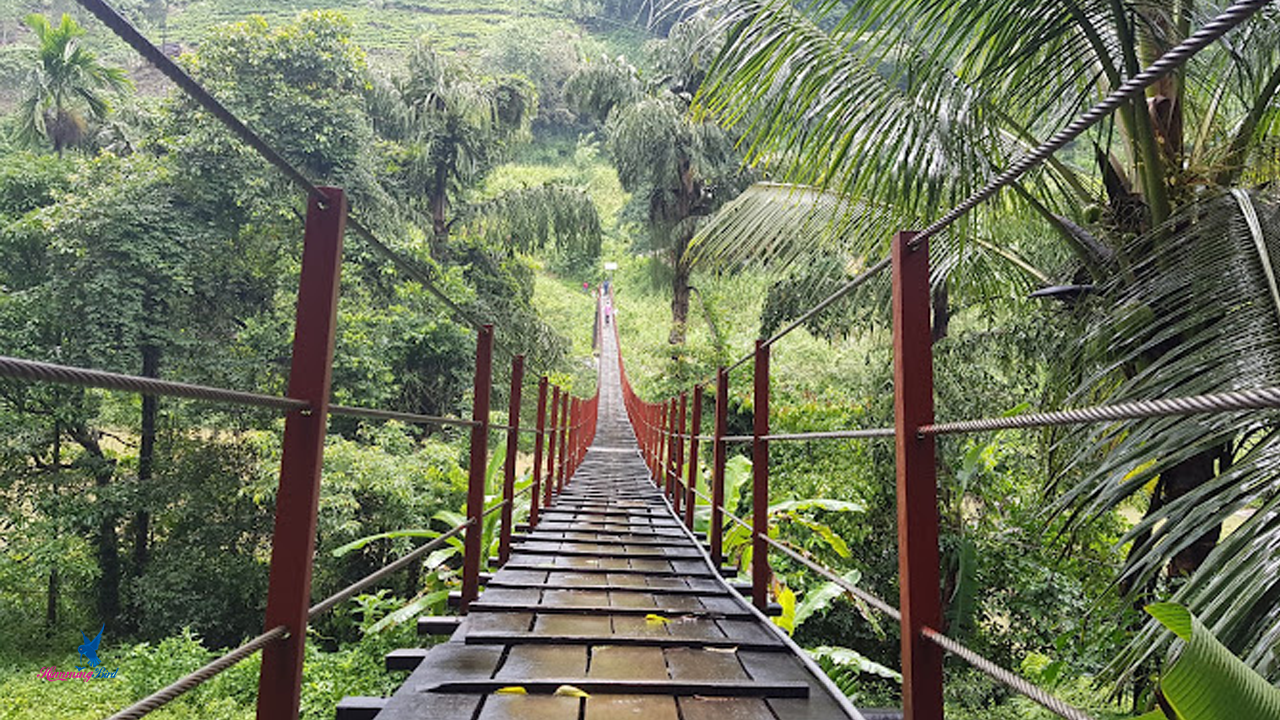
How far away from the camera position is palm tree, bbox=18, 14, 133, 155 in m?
10.7

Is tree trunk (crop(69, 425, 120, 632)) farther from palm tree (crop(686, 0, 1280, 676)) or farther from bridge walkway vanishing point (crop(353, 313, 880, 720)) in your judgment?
palm tree (crop(686, 0, 1280, 676))

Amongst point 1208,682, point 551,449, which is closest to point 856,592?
point 1208,682

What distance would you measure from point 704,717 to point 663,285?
13.7 meters

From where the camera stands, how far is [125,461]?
10.3 m

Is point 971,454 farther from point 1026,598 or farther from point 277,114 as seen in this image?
point 277,114

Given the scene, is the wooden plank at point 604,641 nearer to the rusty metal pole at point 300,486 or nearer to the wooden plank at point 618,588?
the wooden plank at point 618,588

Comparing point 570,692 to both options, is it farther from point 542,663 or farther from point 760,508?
point 760,508

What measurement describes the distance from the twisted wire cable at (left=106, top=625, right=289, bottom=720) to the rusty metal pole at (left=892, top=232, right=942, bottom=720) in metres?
0.74

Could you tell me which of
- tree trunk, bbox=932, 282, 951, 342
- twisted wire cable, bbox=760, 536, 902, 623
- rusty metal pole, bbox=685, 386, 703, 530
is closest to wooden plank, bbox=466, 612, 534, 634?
twisted wire cable, bbox=760, 536, 902, 623

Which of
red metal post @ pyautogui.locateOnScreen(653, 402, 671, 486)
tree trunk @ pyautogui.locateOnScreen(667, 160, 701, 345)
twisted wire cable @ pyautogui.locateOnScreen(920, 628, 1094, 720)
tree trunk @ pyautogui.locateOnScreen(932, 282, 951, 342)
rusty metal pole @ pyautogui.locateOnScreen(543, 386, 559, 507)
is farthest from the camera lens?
tree trunk @ pyautogui.locateOnScreen(667, 160, 701, 345)

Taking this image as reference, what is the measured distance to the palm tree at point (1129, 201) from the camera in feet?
4.64

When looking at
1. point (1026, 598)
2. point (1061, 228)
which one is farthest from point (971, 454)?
point (1061, 228)

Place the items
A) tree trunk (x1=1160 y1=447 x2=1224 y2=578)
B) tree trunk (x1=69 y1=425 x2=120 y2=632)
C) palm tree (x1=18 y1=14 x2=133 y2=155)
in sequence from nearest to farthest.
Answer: tree trunk (x1=1160 y1=447 x2=1224 y2=578) → tree trunk (x1=69 y1=425 x2=120 y2=632) → palm tree (x1=18 y1=14 x2=133 y2=155)

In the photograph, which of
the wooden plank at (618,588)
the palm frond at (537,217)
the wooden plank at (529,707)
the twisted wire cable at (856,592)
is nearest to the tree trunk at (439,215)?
the palm frond at (537,217)
